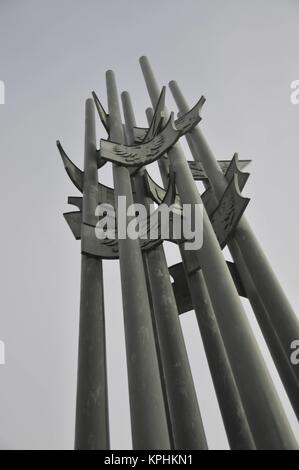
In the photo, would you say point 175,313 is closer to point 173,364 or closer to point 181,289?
point 173,364

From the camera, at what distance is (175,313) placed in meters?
6.25

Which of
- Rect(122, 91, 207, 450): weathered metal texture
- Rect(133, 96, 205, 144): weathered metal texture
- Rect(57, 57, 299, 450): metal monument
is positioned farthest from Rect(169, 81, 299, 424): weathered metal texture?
Rect(122, 91, 207, 450): weathered metal texture

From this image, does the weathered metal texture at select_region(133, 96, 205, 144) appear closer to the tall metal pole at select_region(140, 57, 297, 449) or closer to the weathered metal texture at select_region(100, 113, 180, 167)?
the weathered metal texture at select_region(100, 113, 180, 167)

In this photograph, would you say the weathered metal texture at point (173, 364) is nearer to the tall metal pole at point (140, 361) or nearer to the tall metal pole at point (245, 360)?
the tall metal pole at point (140, 361)

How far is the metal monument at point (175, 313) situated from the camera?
3.89 meters

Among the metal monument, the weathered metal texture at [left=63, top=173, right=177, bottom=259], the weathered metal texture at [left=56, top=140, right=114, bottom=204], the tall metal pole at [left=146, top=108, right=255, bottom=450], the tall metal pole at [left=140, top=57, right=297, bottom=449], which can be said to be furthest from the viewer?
the weathered metal texture at [left=56, top=140, right=114, bottom=204]

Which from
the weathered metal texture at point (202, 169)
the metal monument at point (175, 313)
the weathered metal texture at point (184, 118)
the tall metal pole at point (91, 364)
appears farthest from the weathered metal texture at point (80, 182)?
the weathered metal texture at point (202, 169)

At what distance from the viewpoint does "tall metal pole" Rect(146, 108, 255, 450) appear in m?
5.14

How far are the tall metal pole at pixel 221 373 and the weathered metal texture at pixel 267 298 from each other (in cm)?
86

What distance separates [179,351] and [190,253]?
233 cm

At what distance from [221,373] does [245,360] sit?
7.66 ft

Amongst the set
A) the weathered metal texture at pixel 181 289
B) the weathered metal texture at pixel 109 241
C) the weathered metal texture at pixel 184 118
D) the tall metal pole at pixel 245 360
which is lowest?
the tall metal pole at pixel 245 360

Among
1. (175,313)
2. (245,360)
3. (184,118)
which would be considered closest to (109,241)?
(175,313)

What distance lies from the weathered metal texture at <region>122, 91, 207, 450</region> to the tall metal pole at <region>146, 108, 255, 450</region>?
1.51 feet
